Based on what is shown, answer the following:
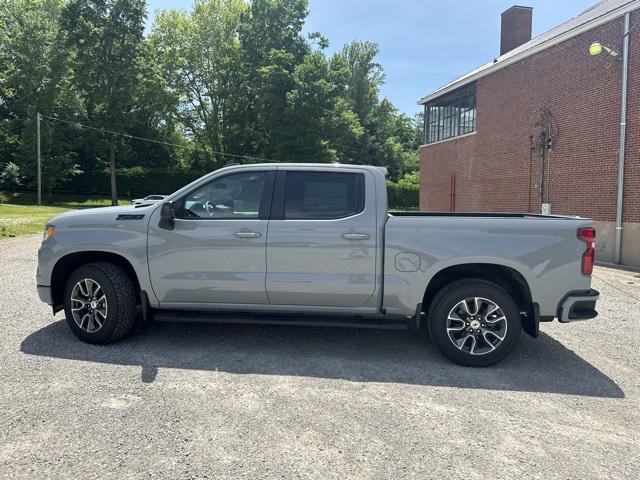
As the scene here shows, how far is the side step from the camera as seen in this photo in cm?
461

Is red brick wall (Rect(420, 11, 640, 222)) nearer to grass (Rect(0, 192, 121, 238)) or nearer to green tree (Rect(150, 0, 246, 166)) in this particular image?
grass (Rect(0, 192, 121, 238))

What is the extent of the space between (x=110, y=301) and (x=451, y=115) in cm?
2255

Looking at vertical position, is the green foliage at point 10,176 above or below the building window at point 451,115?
below

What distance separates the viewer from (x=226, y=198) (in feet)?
16.0

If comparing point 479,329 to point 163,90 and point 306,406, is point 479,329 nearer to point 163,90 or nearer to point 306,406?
point 306,406

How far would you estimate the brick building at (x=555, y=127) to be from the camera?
1318 cm

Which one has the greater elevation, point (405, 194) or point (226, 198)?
point (405, 194)

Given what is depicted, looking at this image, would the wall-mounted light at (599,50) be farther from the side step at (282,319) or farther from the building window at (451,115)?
the side step at (282,319)

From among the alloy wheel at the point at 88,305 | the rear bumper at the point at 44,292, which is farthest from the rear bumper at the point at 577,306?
the rear bumper at the point at 44,292

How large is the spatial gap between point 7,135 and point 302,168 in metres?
44.5

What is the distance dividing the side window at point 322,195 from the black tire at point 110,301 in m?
1.81

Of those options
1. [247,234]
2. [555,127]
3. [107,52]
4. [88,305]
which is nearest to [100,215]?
[88,305]

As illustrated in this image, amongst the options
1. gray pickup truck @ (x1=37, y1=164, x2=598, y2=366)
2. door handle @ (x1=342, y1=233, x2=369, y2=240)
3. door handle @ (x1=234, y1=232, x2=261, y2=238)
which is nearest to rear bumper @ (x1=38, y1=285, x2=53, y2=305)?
gray pickup truck @ (x1=37, y1=164, x2=598, y2=366)

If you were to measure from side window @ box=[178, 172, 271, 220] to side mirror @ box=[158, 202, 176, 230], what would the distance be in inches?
5.2
